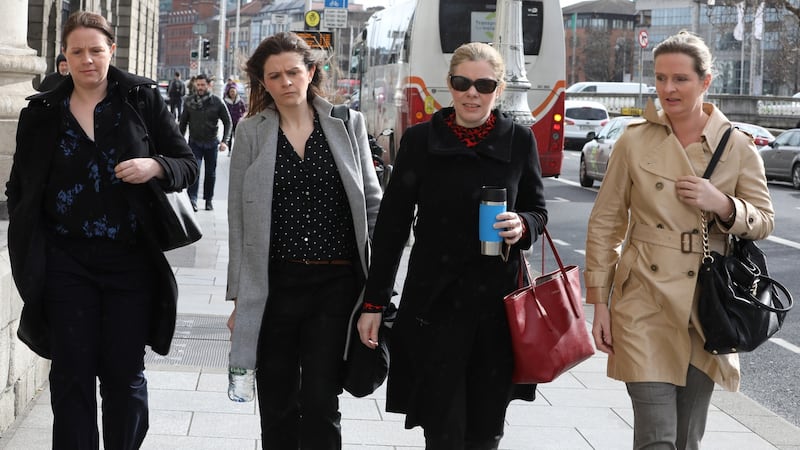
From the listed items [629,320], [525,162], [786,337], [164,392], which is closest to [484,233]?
[525,162]

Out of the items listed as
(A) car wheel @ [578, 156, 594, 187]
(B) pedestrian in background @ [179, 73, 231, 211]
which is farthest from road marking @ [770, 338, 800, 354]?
(A) car wheel @ [578, 156, 594, 187]

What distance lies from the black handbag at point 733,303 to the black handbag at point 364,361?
107cm

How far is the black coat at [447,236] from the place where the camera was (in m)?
4.09

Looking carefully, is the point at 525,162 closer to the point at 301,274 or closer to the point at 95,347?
the point at 301,274

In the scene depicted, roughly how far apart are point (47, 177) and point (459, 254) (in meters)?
1.51

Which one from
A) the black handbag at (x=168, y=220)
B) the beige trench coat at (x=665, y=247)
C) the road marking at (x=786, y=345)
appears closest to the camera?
the beige trench coat at (x=665, y=247)

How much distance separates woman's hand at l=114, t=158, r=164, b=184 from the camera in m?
4.32

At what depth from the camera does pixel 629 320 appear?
4.21 meters

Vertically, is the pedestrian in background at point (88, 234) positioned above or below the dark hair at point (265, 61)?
below

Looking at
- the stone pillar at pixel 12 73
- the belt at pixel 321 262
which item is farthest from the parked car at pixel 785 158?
the belt at pixel 321 262

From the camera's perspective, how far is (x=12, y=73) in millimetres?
7043

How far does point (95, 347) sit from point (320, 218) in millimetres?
949

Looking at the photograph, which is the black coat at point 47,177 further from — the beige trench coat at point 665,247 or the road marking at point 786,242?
the road marking at point 786,242

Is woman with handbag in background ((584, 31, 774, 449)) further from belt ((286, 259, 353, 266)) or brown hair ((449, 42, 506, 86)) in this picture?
belt ((286, 259, 353, 266))
